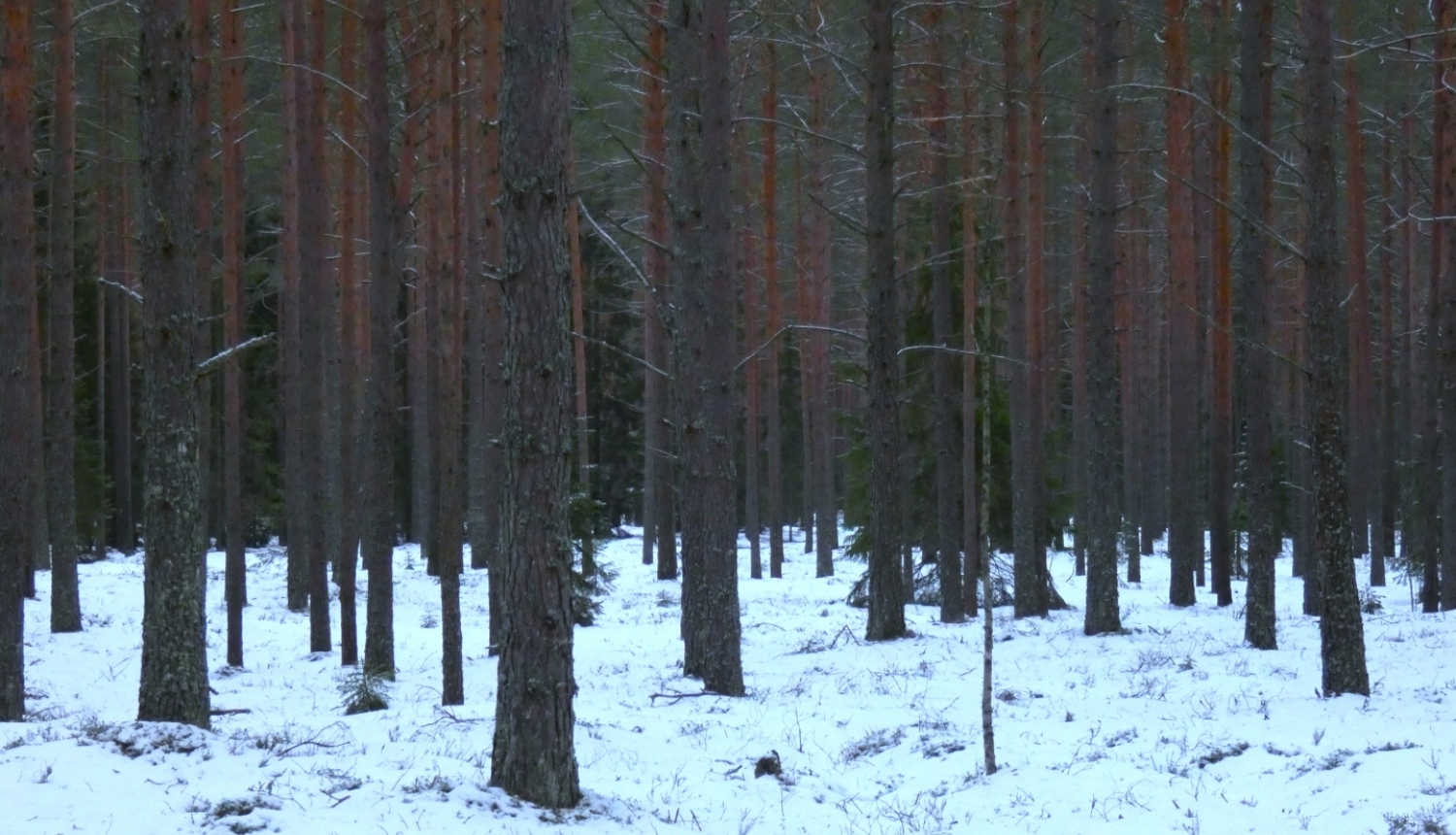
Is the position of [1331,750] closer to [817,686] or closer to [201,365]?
[817,686]

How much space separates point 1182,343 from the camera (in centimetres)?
2050

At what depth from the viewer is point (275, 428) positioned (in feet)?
121

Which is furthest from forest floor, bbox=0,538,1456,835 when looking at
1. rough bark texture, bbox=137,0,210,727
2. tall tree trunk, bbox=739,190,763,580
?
tall tree trunk, bbox=739,190,763,580

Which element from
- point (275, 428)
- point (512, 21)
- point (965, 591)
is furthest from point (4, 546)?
point (275, 428)

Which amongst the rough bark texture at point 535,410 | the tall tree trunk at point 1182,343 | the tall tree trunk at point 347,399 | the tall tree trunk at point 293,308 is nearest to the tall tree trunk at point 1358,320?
the tall tree trunk at point 1182,343

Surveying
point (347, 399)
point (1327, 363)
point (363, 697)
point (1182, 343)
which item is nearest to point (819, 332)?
point (1182, 343)

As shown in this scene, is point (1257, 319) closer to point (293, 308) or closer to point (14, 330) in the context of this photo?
point (14, 330)

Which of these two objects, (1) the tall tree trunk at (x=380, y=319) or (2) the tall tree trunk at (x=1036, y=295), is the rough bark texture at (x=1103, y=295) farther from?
(1) the tall tree trunk at (x=380, y=319)

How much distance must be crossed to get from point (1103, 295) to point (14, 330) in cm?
1187

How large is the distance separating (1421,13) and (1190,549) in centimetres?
1010

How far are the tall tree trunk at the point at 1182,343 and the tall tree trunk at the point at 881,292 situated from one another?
5914 millimetres

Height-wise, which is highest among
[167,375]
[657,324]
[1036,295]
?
[657,324]

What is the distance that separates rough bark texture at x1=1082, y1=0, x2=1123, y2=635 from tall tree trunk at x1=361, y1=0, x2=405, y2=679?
8264 millimetres

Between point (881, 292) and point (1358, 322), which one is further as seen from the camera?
point (1358, 322)
